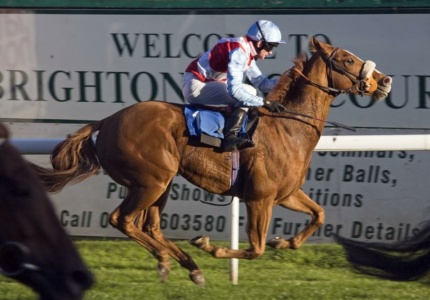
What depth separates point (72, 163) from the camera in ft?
25.1

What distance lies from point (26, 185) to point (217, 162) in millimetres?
4041

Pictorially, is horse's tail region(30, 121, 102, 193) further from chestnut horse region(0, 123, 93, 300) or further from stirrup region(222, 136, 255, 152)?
chestnut horse region(0, 123, 93, 300)

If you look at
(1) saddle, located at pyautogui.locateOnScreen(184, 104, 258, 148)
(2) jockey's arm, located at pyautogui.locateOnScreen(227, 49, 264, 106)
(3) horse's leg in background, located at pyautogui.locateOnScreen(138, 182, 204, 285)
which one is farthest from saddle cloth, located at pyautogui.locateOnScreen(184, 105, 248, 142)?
(3) horse's leg in background, located at pyautogui.locateOnScreen(138, 182, 204, 285)

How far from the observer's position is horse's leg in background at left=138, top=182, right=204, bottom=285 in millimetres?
7473

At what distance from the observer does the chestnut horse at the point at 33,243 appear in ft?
11.0

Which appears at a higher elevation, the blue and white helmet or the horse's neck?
the blue and white helmet

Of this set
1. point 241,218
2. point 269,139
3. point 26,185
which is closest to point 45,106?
point 241,218

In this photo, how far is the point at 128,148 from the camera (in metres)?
7.48

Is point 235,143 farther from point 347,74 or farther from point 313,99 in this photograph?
point 347,74

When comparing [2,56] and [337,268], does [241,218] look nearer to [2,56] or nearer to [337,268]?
[337,268]

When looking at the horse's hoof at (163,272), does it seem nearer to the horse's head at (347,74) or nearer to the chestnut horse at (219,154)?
the chestnut horse at (219,154)

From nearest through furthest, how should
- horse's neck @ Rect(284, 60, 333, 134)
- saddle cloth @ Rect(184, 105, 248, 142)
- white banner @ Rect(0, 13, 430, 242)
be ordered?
1. saddle cloth @ Rect(184, 105, 248, 142)
2. horse's neck @ Rect(284, 60, 333, 134)
3. white banner @ Rect(0, 13, 430, 242)

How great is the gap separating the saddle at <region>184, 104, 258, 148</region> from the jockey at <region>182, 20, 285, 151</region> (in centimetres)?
6

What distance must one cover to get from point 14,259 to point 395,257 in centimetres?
371
